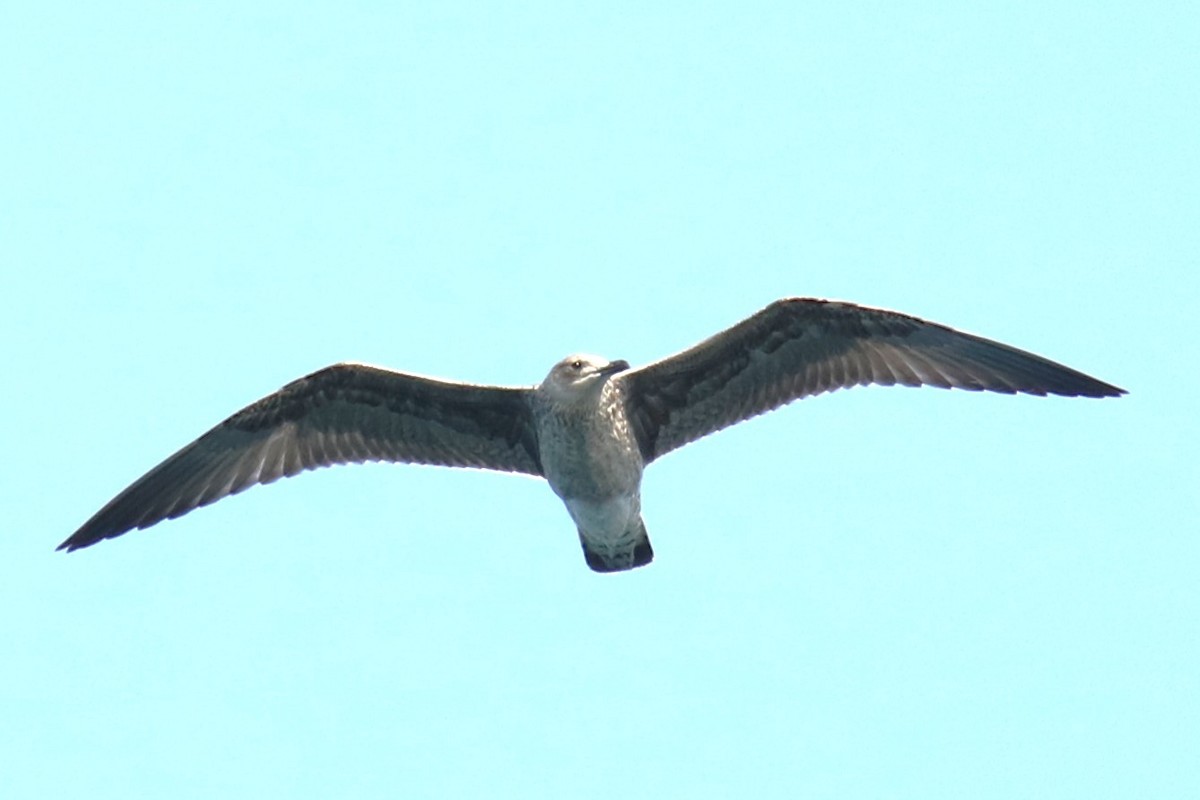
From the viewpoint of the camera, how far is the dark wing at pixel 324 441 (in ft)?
45.4

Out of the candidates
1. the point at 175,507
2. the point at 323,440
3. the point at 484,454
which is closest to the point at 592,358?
the point at 484,454

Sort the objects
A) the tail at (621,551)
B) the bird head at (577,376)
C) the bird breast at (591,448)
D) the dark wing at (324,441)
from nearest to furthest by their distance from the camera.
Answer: the bird head at (577,376), the bird breast at (591,448), the tail at (621,551), the dark wing at (324,441)

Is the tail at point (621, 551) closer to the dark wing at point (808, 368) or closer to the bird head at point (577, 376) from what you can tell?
the dark wing at point (808, 368)

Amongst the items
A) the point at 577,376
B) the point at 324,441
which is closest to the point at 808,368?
the point at 577,376

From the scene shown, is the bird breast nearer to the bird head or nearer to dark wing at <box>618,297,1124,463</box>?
the bird head

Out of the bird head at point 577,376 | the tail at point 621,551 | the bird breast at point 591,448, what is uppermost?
the bird head at point 577,376

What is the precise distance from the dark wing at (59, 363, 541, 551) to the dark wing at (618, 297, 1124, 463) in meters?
1.01

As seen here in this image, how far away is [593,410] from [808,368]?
5.54ft

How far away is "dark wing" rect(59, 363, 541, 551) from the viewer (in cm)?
1383

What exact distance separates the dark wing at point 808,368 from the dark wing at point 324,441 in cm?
101

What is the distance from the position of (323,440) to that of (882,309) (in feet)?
13.8

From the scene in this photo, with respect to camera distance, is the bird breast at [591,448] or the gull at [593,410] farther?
the gull at [593,410]

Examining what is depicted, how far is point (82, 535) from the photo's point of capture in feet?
46.1

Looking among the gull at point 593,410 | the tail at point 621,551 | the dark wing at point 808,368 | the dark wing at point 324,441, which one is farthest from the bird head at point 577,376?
the tail at point 621,551
